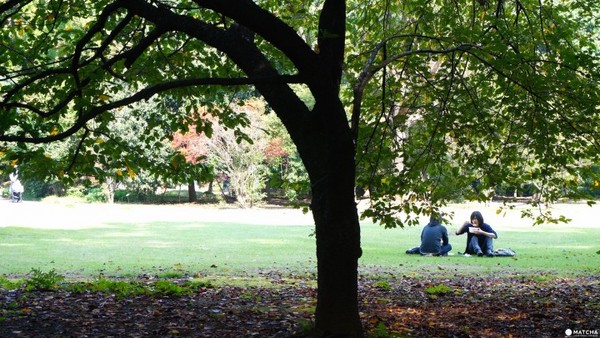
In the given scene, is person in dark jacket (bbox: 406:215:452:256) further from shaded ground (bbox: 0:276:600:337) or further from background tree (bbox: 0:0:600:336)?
shaded ground (bbox: 0:276:600:337)

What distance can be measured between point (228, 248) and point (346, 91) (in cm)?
1039

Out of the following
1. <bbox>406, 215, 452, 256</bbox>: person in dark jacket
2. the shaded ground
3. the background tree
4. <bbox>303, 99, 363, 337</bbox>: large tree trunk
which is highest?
the background tree

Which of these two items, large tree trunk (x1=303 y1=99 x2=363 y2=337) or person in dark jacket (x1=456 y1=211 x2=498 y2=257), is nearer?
large tree trunk (x1=303 y1=99 x2=363 y2=337)

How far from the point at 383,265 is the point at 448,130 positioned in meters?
6.85

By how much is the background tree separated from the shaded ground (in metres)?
1.15

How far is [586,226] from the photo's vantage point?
97.1 ft

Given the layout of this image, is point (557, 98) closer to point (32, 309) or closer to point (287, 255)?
point (32, 309)

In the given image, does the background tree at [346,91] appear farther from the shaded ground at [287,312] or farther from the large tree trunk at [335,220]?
the shaded ground at [287,312]

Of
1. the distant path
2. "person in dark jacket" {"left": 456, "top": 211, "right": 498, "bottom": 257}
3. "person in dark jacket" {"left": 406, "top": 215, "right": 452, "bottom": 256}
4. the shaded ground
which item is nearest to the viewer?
the shaded ground

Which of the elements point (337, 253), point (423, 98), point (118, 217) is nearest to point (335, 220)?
point (337, 253)

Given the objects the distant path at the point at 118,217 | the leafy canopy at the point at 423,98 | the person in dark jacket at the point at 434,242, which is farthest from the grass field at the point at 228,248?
the leafy canopy at the point at 423,98

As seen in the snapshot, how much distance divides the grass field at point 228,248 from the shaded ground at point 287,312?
1.44m

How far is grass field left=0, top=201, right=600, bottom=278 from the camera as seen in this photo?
46.6ft

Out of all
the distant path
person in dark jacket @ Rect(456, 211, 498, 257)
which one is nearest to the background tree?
person in dark jacket @ Rect(456, 211, 498, 257)
